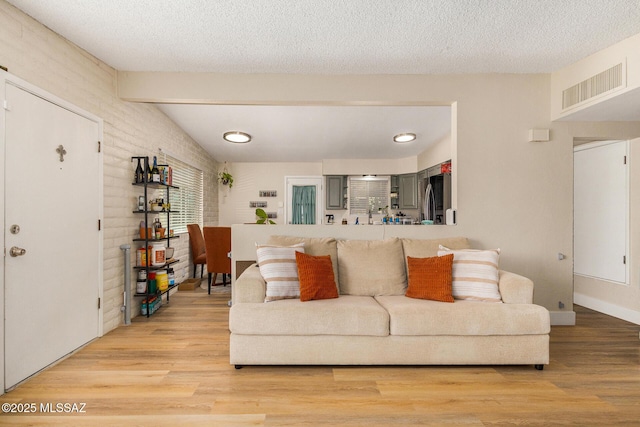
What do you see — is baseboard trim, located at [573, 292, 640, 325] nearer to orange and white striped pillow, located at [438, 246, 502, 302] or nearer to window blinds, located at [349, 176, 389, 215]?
orange and white striped pillow, located at [438, 246, 502, 302]

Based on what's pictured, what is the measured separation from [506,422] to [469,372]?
620 millimetres

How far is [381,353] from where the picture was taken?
100 inches

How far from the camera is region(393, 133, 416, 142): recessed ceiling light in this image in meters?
5.67

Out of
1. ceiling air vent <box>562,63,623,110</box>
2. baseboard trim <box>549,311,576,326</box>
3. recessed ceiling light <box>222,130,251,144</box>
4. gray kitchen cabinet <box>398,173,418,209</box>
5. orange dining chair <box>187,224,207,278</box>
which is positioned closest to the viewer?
ceiling air vent <box>562,63,623,110</box>

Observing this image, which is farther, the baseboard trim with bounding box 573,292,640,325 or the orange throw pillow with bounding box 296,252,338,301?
the baseboard trim with bounding box 573,292,640,325

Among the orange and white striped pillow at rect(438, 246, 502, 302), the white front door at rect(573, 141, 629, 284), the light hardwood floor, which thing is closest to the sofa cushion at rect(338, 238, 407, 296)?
the orange and white striped pillow at rect(438, 246, 502, 302)

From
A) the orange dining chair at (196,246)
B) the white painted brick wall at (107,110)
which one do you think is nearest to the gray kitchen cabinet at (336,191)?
the orange dining chair at (196,246)

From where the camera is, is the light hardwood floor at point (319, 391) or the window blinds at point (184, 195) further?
the window blinds at point (184, 195)

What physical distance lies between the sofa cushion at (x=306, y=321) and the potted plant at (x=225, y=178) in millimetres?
5143

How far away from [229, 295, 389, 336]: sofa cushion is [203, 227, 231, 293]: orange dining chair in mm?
2486

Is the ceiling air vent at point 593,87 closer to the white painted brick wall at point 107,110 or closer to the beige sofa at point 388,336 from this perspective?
the beige sofa at point 388,336

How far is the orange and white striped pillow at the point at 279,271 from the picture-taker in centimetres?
279

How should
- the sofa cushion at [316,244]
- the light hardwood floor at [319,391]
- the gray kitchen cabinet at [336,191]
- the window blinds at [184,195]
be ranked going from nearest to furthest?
the light hardwood floor at [319,391], the sofa cushion at [316,244], the window blinds at [184,195], the gray kitchen cabinet at [336,191]

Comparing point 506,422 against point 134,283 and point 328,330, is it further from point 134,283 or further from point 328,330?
point 134,283
